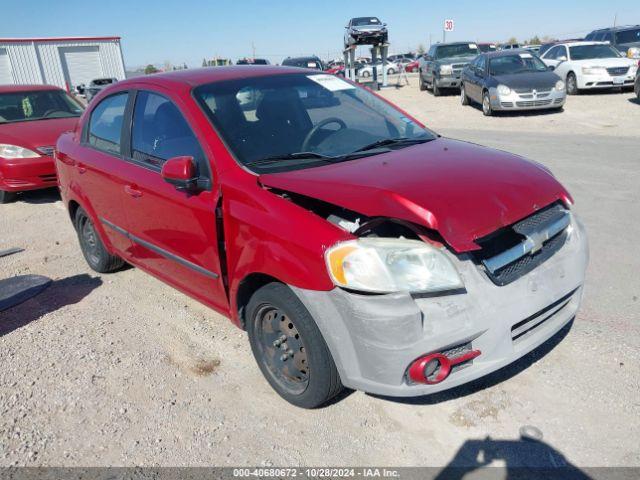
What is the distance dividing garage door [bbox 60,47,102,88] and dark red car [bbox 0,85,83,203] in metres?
32.8

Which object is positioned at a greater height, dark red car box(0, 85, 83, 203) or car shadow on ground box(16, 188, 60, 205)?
dark red car box(0, 85, 83, 203)

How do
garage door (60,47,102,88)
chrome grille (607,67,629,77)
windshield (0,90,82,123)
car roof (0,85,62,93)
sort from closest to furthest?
windshield (0,90,82,123), car roof (0,85,62,93), chrome grille (607,67,629,77), garage door (60,47,102,88)

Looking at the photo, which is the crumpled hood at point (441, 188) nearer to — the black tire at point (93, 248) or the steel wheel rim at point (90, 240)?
the black tire at point (93, 248)

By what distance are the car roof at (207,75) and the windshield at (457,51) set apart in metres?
16.8

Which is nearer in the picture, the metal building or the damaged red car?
the damaged red car

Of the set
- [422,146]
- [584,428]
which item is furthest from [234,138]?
[584,428]

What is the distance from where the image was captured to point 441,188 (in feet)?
8.52

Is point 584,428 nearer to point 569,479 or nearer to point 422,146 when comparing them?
point 569,479

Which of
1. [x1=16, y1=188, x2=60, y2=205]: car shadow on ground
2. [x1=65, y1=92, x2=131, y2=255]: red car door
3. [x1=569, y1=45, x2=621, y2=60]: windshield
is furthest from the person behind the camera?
[x1=569, y1=45, x2=621, y2=60]: windshield

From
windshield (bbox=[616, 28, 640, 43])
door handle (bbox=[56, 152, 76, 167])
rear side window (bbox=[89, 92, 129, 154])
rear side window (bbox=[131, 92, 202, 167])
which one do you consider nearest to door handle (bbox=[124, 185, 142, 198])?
rear side window (bbox=[131, 92, 202, 167])

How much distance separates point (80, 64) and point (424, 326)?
140 feet

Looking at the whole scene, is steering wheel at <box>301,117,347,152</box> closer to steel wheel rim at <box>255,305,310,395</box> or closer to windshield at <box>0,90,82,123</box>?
steel wheel rim at <box>255,305,310,395</box>

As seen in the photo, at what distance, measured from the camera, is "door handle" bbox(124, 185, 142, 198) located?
12.2 ft

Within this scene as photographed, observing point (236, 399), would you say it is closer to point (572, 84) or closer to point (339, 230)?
point (339, 230)
